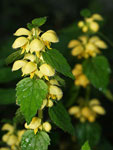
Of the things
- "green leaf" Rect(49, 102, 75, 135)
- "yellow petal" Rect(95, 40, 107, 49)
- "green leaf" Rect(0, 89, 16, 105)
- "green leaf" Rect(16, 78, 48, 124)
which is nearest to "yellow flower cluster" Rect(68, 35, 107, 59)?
"yellow petal" Rect(95, 40, 107, 49)

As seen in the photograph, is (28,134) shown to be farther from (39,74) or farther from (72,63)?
(72,63)

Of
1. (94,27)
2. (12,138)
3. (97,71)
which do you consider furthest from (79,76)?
(12,138)

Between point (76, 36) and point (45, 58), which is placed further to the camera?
point (76, 36)

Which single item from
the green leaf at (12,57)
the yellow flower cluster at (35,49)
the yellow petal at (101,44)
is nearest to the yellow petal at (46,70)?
the yellow flower cluster at (35,49)

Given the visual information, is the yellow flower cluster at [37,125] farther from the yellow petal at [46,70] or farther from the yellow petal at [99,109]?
the yellow petal at [99,109]

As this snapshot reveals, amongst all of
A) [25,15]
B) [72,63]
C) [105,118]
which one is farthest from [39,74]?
[25,15]

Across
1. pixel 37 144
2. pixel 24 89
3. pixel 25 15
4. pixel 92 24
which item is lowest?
pixel 37 144
